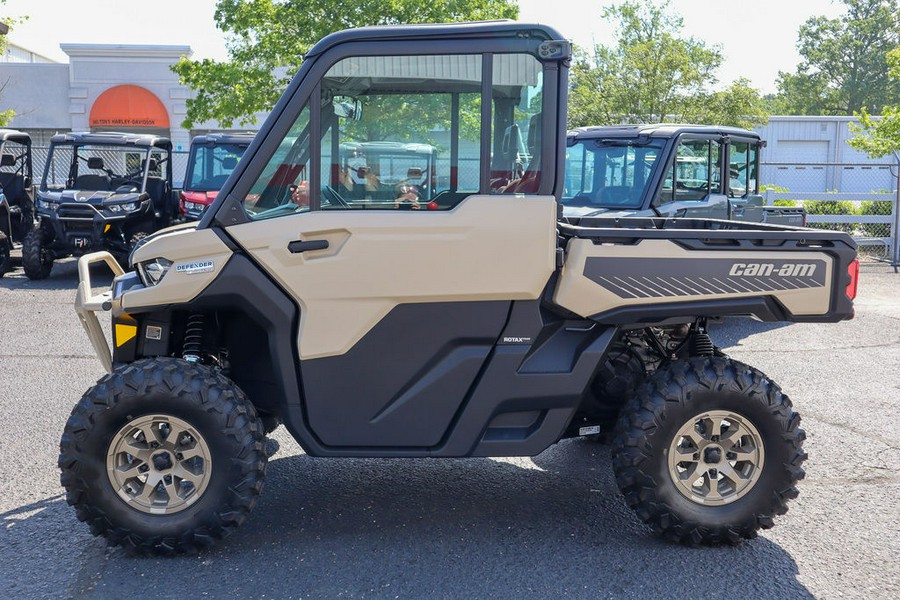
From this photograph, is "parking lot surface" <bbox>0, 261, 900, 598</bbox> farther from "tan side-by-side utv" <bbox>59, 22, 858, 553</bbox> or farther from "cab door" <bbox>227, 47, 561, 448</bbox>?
"cab door" <bbox>227, 47, 561, 448</bbox>

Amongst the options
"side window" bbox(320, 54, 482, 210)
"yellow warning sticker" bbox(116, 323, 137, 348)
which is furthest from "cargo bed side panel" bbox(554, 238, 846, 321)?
"yellow warning sticker" bbox(116, 323, 137, 348)

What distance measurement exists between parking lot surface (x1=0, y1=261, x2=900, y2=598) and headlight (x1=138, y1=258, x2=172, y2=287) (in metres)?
1.28

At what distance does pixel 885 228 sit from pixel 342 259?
18308 millimetres

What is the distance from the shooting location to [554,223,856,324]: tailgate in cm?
432

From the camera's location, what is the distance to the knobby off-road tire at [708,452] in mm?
4418

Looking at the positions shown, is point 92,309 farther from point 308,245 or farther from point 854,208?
point 854,208

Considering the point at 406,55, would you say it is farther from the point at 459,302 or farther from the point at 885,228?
the point at 885,228

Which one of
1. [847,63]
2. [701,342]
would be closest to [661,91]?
[701,342]

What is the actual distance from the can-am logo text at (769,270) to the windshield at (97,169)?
1275 cm

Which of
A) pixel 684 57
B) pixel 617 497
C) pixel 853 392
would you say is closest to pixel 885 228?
pixel 684 57

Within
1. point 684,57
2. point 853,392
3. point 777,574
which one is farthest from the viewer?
point 684,57

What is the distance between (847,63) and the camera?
67438 mm

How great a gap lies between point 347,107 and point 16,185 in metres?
13.8

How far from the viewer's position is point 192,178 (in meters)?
16.2
